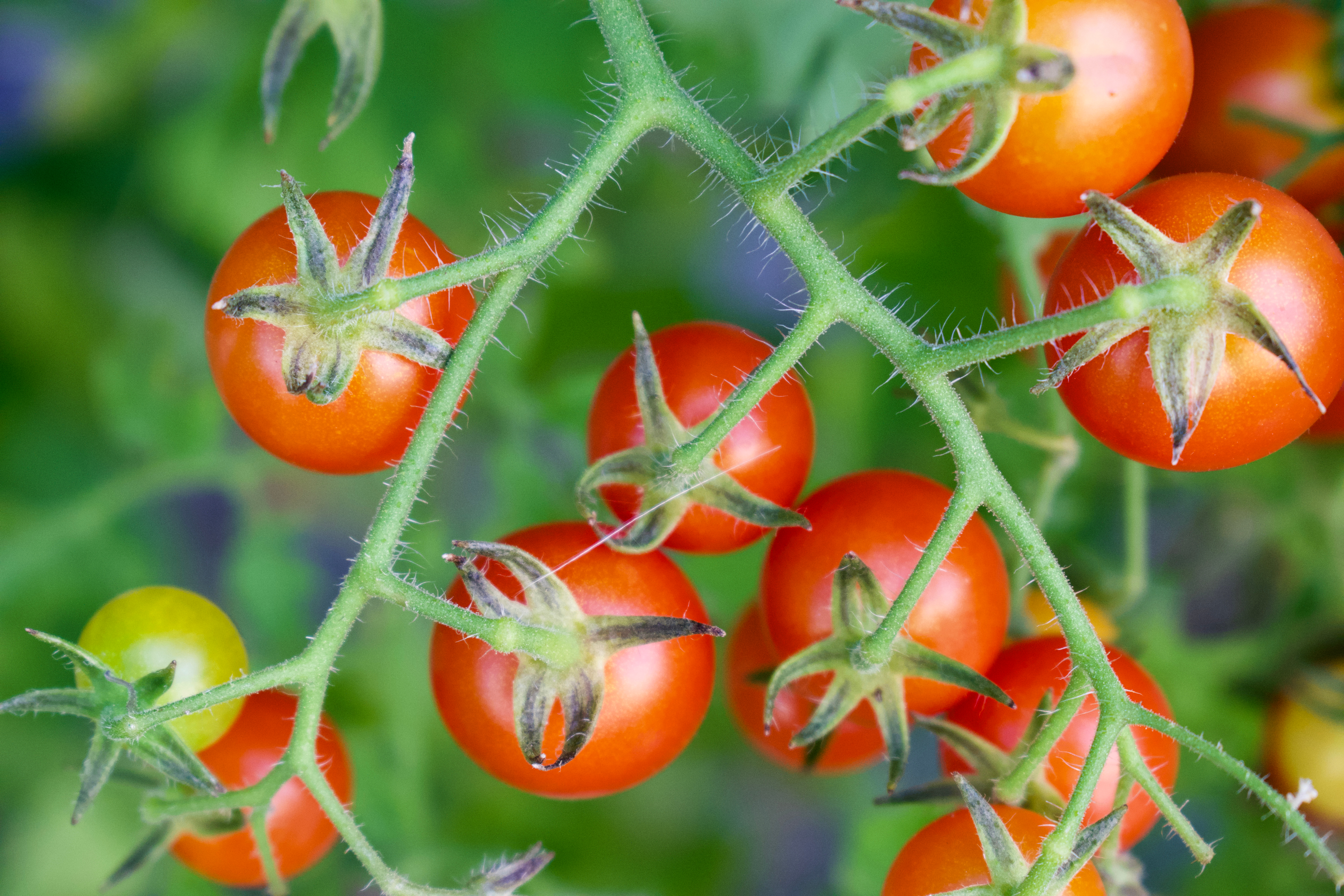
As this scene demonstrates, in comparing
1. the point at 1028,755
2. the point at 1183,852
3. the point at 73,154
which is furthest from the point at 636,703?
the point at 73,154

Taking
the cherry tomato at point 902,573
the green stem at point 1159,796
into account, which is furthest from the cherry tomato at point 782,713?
the green stem at point 1159,796

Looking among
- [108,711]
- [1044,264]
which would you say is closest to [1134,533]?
[1044,264]

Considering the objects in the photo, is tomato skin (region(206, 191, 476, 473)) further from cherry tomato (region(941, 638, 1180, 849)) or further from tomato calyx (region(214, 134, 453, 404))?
cherry tomato (region(941, 638, 1180, 849))

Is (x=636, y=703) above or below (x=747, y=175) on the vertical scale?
below

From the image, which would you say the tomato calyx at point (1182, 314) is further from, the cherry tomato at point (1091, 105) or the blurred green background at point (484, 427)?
the blurred green background at point (484, 427)

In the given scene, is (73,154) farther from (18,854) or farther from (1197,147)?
(1197,147)

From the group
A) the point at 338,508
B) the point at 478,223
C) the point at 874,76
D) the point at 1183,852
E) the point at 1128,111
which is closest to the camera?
the point at 1128,111
